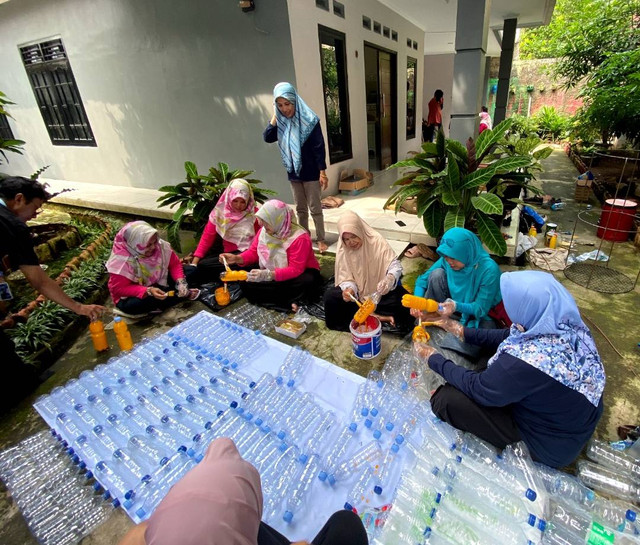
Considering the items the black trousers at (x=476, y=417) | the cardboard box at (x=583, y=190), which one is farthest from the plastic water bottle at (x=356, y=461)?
the cardboard box at (x=583, y=190)

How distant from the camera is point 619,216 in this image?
4.12m

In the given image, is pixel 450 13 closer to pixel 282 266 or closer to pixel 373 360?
pixel 282 266

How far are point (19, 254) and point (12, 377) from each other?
2.98 ft

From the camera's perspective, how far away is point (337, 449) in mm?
1905

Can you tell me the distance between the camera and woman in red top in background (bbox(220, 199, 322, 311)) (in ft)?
10.6

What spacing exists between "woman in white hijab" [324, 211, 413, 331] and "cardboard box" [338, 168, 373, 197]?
10.8 feet

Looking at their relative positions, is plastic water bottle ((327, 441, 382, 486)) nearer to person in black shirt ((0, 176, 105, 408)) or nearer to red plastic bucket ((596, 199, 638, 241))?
person in black shirt ((0, 176, 105, 408))

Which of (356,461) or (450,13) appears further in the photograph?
(450,13)

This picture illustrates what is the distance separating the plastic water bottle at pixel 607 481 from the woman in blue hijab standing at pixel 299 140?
338cm

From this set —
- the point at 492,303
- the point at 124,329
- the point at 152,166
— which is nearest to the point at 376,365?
the point at 492,303

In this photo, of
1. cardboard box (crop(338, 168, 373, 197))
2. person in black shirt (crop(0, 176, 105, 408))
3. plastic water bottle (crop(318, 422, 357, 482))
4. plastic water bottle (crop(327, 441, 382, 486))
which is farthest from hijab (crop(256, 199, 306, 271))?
cardboard box (crop(338, 168, 373, 197))

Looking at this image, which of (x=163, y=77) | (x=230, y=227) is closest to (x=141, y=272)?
(x=230, y=227)

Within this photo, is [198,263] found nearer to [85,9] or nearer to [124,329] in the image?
[124,329]

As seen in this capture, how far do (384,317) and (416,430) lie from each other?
1.07 m
